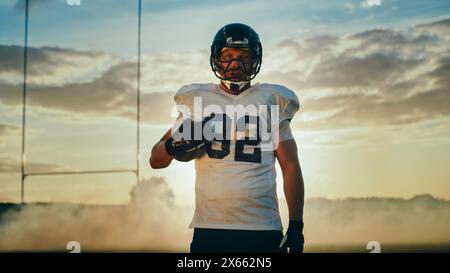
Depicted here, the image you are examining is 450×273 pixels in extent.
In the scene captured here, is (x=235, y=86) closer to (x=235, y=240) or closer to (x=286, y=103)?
(x=286, y=103)

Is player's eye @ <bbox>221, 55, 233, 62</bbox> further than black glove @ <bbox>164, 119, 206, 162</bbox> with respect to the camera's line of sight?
Yes

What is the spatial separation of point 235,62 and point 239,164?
52 centimetres

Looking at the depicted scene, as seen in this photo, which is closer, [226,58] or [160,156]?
[160,156]

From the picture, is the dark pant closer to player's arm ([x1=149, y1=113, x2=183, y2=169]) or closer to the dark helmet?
player's arm ([x1=149, y1=113, x2=183, y2=169])

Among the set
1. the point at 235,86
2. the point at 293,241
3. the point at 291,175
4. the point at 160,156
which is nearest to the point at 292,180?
the point at 291,175

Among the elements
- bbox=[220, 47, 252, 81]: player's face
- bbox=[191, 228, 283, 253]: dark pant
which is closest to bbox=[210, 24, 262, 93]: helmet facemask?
bbox=[220, 47, 252, 81]: player's face

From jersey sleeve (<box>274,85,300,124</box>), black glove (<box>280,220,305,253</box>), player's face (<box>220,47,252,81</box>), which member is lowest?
black glove (<box>280,220,305,253</box>)

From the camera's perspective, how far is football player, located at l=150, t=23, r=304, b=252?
2.18 metres

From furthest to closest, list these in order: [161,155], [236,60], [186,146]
Answer: [236,60]
[161,155]
[186,146]

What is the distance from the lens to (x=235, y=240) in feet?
7.24

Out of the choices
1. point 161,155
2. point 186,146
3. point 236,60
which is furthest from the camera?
point 236,60
